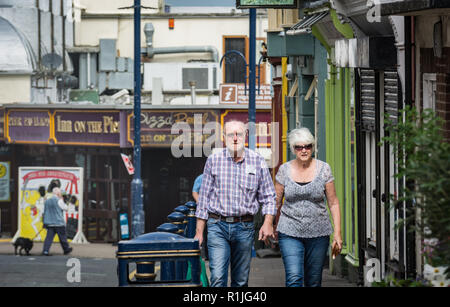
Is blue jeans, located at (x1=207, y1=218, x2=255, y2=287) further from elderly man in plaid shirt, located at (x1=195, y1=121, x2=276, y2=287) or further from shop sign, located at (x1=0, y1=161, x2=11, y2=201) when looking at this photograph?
shop sign, located at (x1=0, y1=161, x2=11, y2=201)

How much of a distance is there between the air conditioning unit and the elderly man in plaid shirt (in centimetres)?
2620

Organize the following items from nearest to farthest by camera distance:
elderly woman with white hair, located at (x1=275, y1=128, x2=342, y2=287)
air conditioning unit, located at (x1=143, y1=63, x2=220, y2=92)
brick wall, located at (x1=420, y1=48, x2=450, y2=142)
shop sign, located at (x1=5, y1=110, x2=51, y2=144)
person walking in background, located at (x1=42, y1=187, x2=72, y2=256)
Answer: elderly woman with white hair, located at (x1=275, y1=128, x2=342, y2=287)
brick wall, located at (x1=420, y1=48, x2=450, y2=142)
person walking in background, located at (x1=42, y1=187, x2=72, y2=256)
shop sign, located at (x1=5, y1=110, x2=51, y2=144)
air conditioning unit, located at (x1=143, y1=63, x2=220, y2=92)

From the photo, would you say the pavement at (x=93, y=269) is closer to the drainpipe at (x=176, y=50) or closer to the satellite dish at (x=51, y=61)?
the satellite dish at (x=51, y=61)

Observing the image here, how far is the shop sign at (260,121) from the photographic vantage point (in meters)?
29.7

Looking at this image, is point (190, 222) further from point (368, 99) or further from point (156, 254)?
point (156, 254)

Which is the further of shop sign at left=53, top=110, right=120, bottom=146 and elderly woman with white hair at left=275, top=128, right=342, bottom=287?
shop sign at left=53, top=110, right=120, bottom=146

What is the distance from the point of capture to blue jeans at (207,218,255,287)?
27.7ft

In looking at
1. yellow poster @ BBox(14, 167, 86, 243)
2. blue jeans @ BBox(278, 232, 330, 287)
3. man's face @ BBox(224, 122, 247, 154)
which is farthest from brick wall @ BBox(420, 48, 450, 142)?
yellow poster @ BBox(14, 167, 86, 243)

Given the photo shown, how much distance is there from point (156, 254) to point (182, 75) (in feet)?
90.5

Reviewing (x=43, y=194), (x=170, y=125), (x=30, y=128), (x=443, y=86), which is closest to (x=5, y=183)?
(x=30, y=128)

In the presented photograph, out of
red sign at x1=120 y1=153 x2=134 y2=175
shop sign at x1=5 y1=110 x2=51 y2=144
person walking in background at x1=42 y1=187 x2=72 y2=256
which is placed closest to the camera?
person walking in background at x1=42 y1=187 x2=72 y2=256
